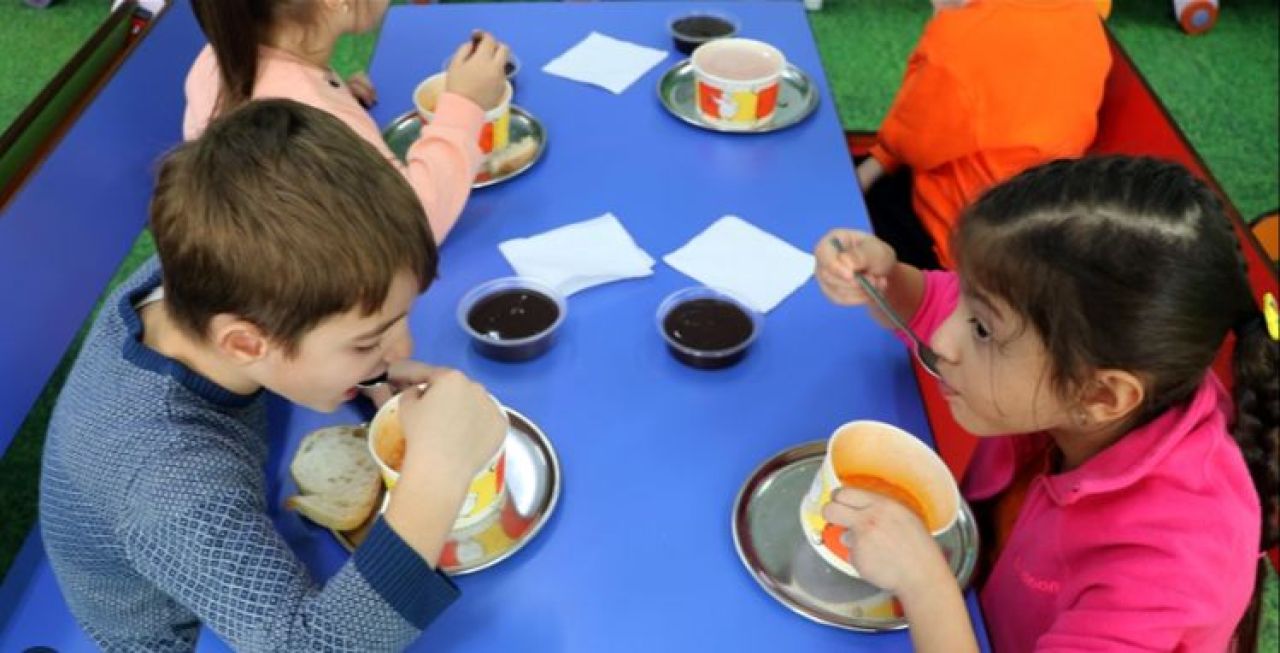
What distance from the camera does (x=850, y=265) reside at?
3.91ft

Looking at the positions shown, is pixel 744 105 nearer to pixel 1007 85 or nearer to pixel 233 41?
pixel 1007 85

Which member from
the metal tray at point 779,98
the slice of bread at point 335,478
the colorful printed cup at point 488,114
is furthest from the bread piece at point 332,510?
the metal tray at point 779,98

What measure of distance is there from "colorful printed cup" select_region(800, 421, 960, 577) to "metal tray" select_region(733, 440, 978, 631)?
2cm

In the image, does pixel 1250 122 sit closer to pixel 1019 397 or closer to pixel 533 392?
pixel 1019 397

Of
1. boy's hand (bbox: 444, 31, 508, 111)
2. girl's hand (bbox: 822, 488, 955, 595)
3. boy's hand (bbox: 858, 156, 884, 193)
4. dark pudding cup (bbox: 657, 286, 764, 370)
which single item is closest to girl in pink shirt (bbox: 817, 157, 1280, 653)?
girl's hand (bbox: 822, 488, 955, 595)

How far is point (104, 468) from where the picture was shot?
0.93 meters

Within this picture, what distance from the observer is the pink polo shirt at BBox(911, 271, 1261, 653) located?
2.85 feet

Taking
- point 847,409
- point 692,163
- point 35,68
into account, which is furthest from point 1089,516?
point 35,68

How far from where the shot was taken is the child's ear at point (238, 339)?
0.91 metres

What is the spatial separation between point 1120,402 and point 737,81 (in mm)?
807

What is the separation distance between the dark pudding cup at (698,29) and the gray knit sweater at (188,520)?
40.3 inches

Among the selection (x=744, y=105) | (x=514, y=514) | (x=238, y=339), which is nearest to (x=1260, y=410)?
(x=514, y=514)

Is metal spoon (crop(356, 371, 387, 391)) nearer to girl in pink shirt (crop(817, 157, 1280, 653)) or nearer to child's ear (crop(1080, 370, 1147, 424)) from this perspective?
girl in pink shirt (crop(817, 157, 1280, 653))

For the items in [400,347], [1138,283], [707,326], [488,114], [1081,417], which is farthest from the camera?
[488,114]
